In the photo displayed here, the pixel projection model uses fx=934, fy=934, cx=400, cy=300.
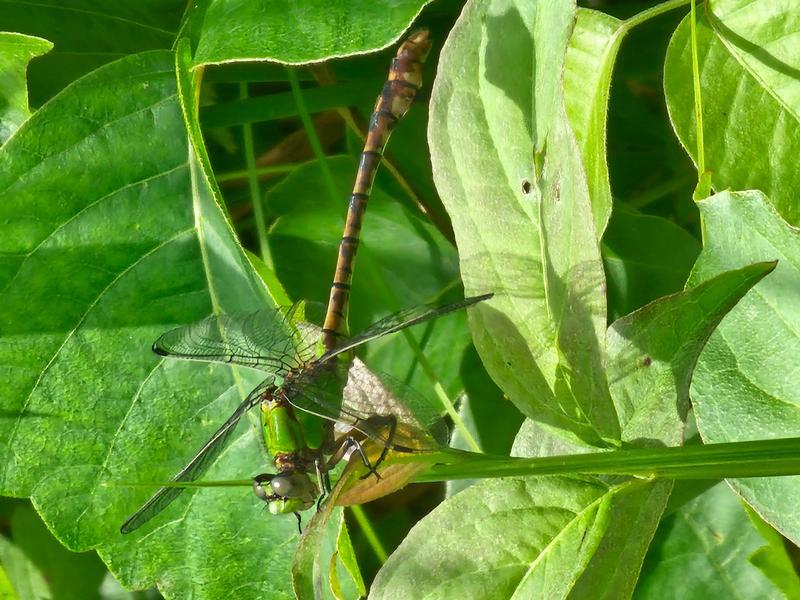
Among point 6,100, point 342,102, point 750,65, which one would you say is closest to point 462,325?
point 342,102

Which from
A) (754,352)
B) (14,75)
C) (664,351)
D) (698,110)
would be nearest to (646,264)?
(698,110)

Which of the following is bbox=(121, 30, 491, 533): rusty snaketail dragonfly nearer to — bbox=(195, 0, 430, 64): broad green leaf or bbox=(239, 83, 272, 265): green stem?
bbox=(239, 83, 272, 265): green stem

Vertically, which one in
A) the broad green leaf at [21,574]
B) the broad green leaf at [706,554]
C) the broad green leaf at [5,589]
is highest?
the broad green leaf at [706,554]

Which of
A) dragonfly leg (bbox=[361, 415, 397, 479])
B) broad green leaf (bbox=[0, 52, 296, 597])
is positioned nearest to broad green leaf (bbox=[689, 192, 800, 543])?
dragonfly leg (bbox=[361, 415, 397, 479])

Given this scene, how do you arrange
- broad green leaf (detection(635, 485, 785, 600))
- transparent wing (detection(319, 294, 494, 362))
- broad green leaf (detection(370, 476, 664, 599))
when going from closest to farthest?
broad green leaf (detection(370, 476, 664, 599)) < transparent wing (detection(319, 294, 494, 362)) < broad green leaf (detection(635, 485, 785, 600))

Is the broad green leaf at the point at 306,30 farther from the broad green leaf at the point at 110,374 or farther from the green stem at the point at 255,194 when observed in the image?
the green stem at the point at 255,194

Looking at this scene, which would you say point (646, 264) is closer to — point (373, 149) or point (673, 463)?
point (373, 149)

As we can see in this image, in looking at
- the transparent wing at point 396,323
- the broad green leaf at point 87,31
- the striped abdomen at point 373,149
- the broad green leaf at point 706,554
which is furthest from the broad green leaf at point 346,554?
the broad green leaf at point 87,31
